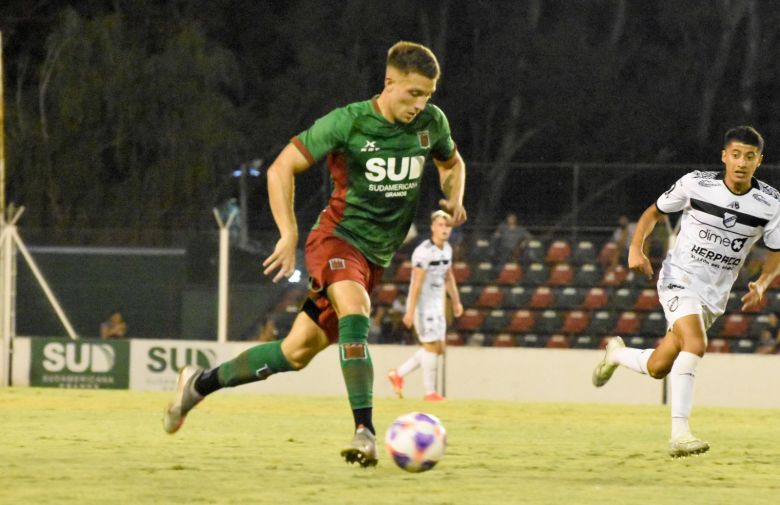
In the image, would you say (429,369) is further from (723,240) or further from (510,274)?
(723,240)

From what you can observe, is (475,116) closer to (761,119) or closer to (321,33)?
(321,33)

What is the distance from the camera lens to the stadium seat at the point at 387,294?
69.1ft

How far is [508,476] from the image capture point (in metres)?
7.50

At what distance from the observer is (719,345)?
65.9 feet

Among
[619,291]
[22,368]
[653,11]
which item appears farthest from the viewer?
[653,11]

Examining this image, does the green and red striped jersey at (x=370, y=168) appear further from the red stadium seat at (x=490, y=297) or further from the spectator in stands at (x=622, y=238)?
the spectator in stands at (x=622, y=238)

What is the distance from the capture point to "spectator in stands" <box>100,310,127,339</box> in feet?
64.4

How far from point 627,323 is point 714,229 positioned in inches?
442

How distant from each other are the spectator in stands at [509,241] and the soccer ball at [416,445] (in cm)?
1372

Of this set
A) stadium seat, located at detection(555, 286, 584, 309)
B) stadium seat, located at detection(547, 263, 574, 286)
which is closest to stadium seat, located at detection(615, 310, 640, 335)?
stadium seat, located at detection(555, 286, 584, 309)

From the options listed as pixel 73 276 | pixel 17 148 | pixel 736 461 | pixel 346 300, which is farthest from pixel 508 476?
pixel 17 148

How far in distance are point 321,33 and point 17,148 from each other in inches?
546

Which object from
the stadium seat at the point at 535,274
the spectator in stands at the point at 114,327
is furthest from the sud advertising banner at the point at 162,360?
the stadium seat at the point at 535,274

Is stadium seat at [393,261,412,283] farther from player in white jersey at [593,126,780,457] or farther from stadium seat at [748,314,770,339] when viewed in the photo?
player in white jersey at [593,126,780,457]
